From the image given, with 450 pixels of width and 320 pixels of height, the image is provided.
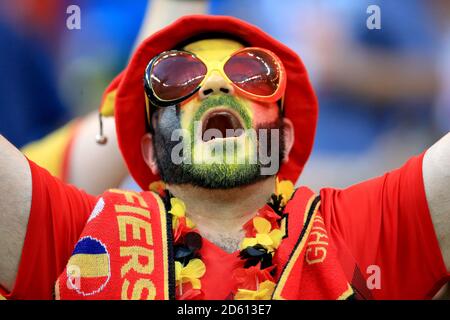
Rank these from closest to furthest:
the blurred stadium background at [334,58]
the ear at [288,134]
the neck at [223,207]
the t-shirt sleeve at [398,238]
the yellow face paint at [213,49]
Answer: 1. the t-shirt sleeve at [398,238]
2. the neck at [223,207]
3. the yellow face paint at [213,49]
4. the ear at [288,134]
5. the blurred stadium background at [334,58]

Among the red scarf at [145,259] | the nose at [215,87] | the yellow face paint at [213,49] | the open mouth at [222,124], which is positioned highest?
the yellow face paint at [213,49]

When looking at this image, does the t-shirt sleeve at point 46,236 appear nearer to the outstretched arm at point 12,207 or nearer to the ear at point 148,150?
the outstretched arm at point 12,207

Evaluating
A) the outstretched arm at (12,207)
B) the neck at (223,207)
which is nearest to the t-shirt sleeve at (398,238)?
the neck at (223,207)

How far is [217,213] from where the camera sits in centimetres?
193

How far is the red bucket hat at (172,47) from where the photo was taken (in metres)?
2.12

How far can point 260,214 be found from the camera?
1918 millimetres

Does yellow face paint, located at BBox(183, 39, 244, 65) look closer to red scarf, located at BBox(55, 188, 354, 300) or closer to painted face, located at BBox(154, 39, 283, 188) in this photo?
painted face, located at BBox(154, 39, 283, 188)

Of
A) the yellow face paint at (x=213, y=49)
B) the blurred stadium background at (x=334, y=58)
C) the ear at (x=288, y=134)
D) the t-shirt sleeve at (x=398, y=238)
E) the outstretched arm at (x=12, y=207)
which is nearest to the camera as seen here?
the outstretched arm at (x=12, y=207)

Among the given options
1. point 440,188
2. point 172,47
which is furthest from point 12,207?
point 440,188

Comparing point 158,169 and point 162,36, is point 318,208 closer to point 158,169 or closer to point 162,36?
point 158,169

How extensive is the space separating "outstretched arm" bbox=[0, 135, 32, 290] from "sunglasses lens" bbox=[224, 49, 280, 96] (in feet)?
2.07

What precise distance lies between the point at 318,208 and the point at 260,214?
0.51 feet

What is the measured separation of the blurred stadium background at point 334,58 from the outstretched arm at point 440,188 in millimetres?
873

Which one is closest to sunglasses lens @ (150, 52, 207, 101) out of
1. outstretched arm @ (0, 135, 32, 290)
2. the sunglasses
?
the sunglasses
